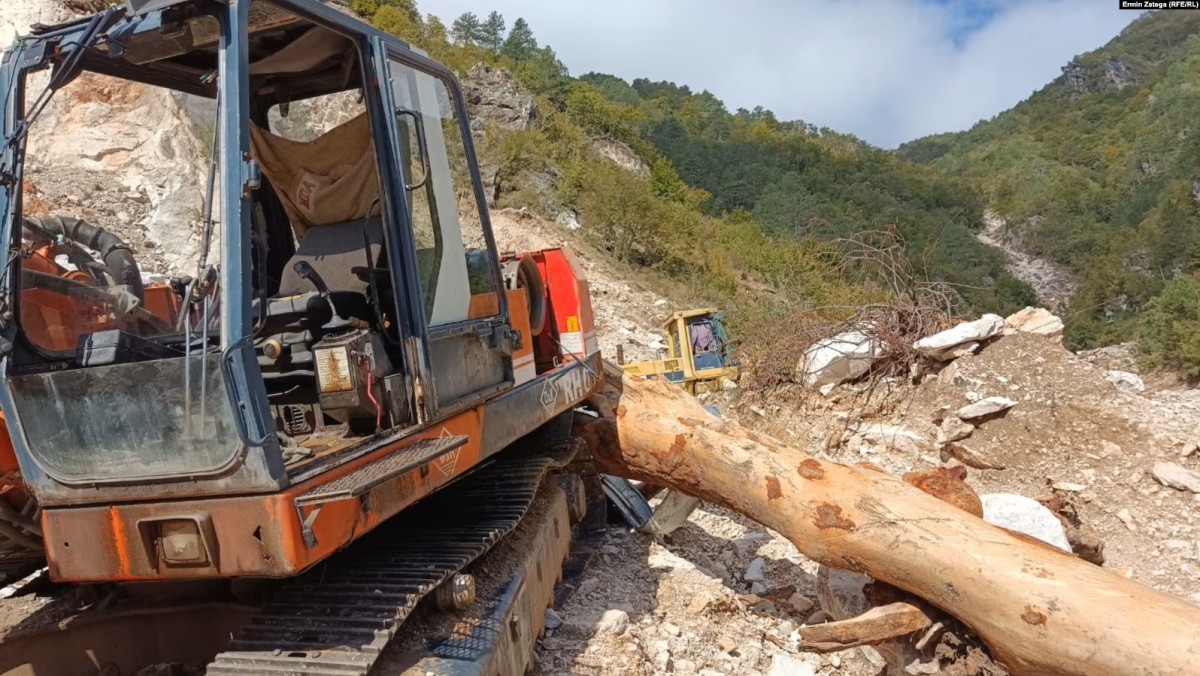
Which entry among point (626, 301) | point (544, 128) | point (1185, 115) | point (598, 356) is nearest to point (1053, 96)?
point (1185, 115)

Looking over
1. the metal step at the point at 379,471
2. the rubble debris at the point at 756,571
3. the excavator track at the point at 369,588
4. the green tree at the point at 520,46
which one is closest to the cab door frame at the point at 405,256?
the metal step at the point at 379,471

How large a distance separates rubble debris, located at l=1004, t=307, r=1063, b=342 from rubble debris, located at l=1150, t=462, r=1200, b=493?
5.88 feet

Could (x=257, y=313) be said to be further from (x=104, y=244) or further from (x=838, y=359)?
(x=838, y=359)

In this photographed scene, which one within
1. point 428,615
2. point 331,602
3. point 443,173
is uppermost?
point 443,173

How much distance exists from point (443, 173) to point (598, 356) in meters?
2.05

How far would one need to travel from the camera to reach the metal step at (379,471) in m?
2.08

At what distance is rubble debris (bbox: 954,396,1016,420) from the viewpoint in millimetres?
6480

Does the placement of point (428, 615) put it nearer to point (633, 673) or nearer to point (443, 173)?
point (633, 673)

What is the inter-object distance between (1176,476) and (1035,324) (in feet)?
7.15

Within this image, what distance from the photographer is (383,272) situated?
3055 mm

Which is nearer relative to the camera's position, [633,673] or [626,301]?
[633,673]

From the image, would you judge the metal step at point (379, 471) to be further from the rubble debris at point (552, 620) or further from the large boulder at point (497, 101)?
the large boulder at point (497, 101)

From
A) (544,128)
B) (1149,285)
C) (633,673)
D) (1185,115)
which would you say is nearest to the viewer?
(633,673)

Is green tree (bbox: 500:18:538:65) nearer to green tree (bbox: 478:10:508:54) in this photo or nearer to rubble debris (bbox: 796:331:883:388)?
green tree (bbox: 478:10:508:54)
